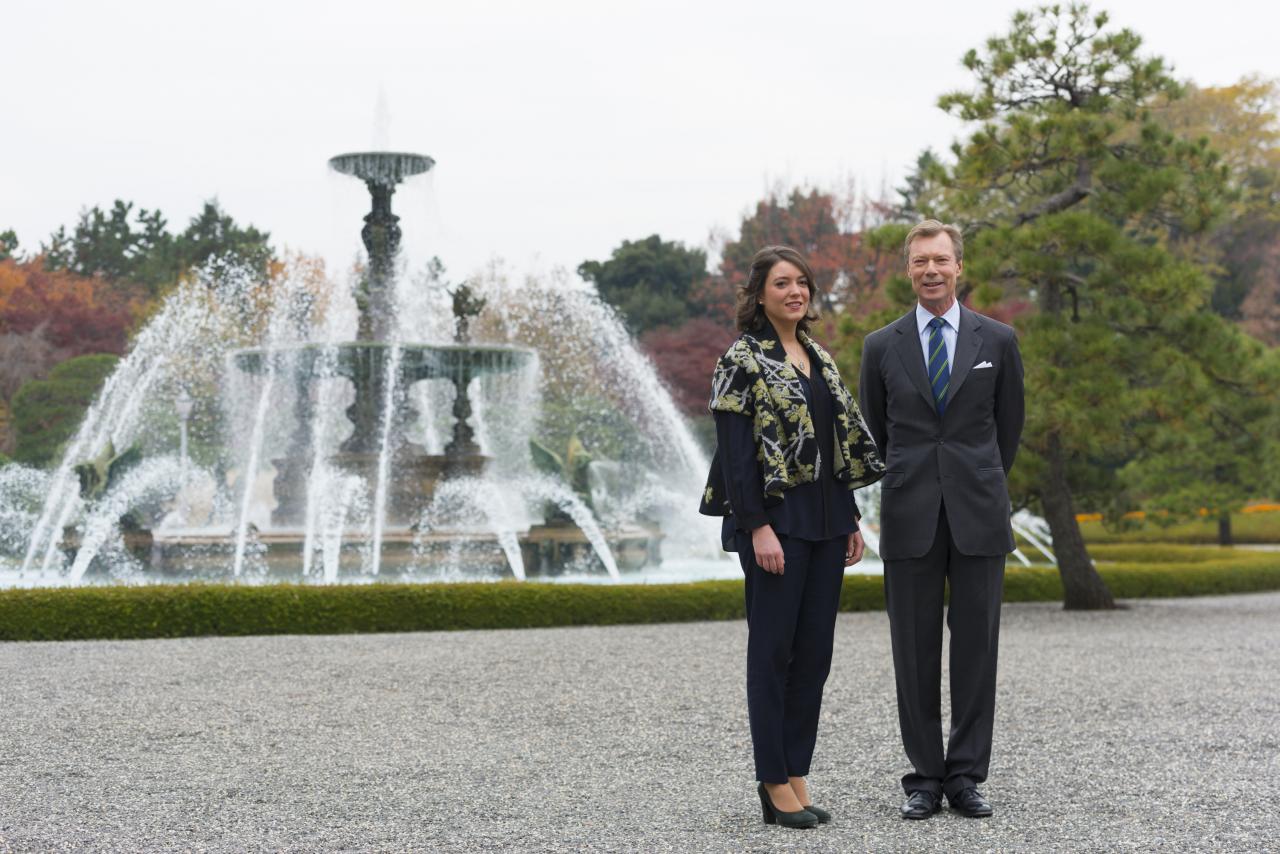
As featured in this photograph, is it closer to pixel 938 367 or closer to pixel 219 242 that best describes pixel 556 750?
pixel 938 367

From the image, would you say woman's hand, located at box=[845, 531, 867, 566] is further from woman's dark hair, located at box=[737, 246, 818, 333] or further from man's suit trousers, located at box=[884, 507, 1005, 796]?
woman's dark hair, located at box=[737, 246, 818, 333]

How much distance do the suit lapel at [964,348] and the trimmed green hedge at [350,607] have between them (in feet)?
21.3

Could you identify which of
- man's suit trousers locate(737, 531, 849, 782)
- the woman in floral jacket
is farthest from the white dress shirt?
man's suit trousers locate(737, 531, 849, 782)

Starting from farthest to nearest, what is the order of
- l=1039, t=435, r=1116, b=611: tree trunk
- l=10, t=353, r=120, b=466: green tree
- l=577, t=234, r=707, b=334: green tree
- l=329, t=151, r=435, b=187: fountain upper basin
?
l=577, t=234, r=707, b=334: green tree → l=10, t=353, r=120, b=466: green tree → l=329, t=151, r=435, b=187: fountain upper basin → l=1039, t=435, r=1116, b=611: tree trunk

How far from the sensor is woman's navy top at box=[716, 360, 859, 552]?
370cm

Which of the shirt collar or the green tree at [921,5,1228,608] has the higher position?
the green tree at [921,5,1228,608]

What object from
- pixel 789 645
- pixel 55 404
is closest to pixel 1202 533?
pixel 55 404

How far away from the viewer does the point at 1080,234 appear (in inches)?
411

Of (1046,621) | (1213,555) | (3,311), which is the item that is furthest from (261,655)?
(3,311)

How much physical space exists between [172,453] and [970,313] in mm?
27015

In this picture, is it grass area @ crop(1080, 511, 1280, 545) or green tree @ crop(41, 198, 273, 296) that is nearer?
grass area @ crop(1080, 511, 1280, 545)

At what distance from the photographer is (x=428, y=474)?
14.9 metres

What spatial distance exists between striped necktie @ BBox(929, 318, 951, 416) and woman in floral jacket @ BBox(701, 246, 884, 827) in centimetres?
30

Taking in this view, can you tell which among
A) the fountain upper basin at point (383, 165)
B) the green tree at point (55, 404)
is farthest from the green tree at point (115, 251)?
the fountain upper basin at point (383, 165)
